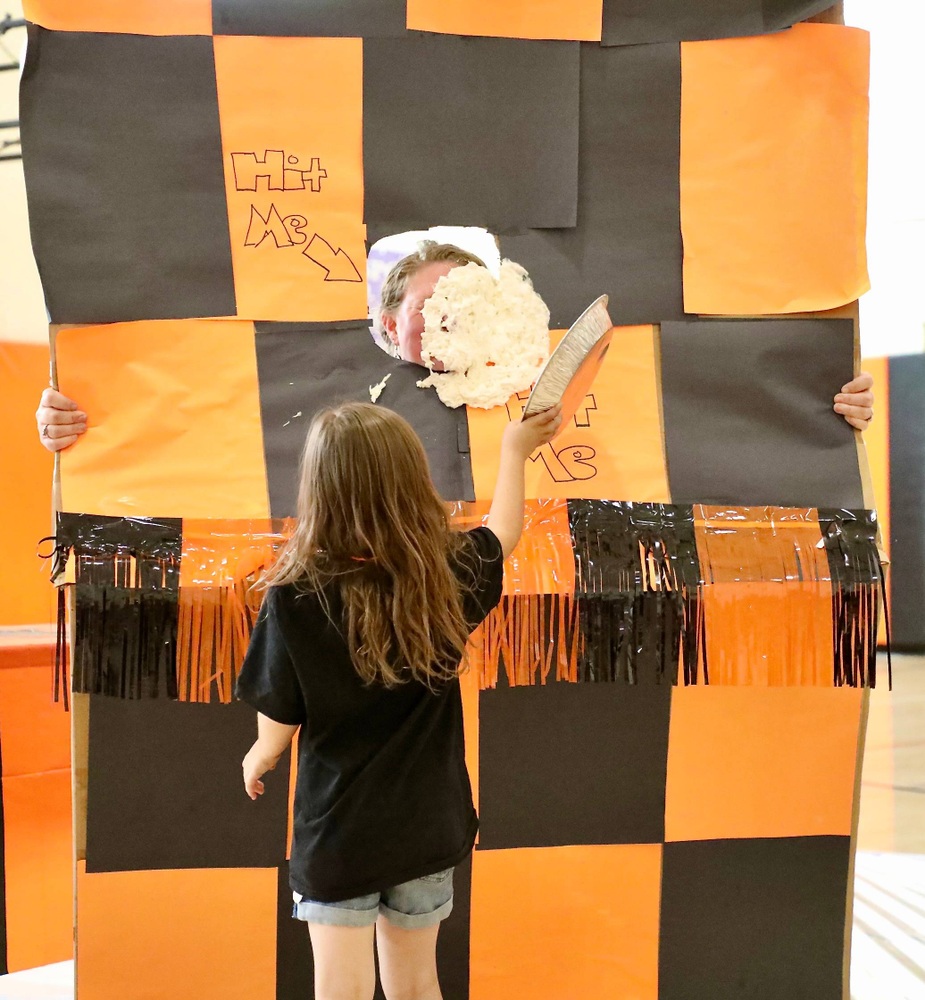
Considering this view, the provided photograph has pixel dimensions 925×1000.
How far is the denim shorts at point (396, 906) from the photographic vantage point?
1.05 m

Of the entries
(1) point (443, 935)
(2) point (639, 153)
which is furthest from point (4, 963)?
(2) point (639, 153)

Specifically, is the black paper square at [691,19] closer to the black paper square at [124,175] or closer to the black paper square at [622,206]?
A: the black paper square at [622,206]

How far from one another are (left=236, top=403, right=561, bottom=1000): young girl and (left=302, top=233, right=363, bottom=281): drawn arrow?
42cm

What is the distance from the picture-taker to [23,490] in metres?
1.77

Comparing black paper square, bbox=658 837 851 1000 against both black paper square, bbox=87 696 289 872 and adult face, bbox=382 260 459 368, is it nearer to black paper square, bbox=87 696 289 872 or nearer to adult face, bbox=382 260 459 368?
black paper square, bbox=87 696 289 872

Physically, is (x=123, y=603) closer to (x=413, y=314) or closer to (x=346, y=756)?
(x=346, y=756)

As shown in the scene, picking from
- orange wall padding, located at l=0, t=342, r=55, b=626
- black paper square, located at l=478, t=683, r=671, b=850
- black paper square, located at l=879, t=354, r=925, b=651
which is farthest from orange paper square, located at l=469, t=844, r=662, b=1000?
black paper square, located at l=879, t=354, r=925, b=651

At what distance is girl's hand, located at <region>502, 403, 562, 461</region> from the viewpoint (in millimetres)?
1155

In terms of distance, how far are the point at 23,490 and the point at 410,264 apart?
2.95ft

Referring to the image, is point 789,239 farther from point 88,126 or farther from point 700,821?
point 88,126

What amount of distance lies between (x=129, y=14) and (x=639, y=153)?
0.78 m

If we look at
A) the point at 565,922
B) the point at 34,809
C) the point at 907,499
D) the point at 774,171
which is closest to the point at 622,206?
the point at 774,171

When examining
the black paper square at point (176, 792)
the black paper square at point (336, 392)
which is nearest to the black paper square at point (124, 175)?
the black paper square at point (336, 392)

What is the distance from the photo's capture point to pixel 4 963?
5.53ft
